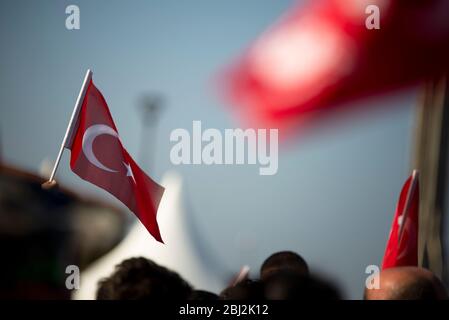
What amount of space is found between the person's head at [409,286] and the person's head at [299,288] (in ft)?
1.25

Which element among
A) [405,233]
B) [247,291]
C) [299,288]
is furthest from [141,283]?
[405,233]

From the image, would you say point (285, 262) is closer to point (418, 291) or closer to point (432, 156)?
point (418, 291)

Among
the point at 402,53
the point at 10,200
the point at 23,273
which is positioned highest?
the point at 402,53

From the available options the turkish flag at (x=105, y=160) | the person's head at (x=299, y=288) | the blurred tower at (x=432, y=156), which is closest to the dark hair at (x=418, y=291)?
the person's head at (x=299, y=288)

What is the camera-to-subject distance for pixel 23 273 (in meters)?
8.60

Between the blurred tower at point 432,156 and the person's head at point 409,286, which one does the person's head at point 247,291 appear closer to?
the person's head at point 409,286

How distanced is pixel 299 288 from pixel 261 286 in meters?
0.13

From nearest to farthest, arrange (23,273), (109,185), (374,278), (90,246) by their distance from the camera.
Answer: (374,278) → (109,185) → (23,273) → (90,246)

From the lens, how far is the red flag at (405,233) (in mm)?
4387

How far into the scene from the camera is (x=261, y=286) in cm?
246
